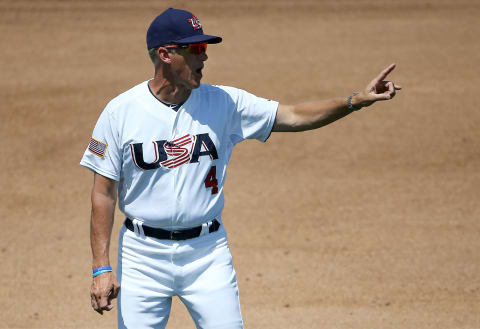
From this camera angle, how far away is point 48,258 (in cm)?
821

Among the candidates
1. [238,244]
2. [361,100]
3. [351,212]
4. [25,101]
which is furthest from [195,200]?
[25,101]

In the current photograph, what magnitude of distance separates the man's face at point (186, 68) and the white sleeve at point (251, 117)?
1.11 feet

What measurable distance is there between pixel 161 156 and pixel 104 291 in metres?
0.73

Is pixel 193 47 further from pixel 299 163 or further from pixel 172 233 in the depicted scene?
pixel 299 163

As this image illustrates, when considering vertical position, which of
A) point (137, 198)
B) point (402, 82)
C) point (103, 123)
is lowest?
point (402, 82)

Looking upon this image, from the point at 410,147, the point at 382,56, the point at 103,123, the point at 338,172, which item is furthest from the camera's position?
the point at 382,56

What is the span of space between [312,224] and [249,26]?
6950 millimetres

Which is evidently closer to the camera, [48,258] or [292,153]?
[48,258]

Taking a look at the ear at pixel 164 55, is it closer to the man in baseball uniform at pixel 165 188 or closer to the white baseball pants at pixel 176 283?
the man in baseball uniform at pixel 165 188

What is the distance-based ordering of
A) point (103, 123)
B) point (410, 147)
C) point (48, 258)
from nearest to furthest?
point (103, 123), point (48, 258), point (410, 147)

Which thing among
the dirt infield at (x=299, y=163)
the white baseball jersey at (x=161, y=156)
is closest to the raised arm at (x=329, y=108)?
the white baseball jersey at (x=161, y=156)

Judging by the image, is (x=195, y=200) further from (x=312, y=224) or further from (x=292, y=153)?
(x=292, y=153)

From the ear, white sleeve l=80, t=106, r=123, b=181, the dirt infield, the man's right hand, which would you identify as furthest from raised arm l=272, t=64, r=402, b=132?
the dirt infield

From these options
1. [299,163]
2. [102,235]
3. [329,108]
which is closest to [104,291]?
[102,235]
